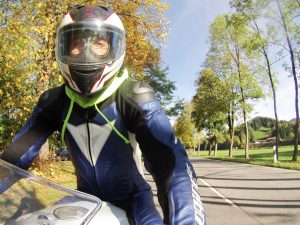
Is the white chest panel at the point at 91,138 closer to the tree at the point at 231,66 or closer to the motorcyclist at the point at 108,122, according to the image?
the motorcyclist at the point at 108,122

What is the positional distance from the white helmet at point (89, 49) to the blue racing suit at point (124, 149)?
0.43 feet

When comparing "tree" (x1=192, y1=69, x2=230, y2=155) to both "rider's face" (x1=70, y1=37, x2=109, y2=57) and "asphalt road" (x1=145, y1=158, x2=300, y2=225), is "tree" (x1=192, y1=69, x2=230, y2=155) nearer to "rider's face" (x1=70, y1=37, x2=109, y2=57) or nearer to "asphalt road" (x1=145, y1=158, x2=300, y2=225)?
"asphalt road" (x1=145, y1=158, x2=300, y2=225)

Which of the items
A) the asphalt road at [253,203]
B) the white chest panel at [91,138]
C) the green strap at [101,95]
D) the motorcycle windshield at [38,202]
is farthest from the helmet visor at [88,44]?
the asphalt road at [253,203]

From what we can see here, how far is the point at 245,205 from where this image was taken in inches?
333

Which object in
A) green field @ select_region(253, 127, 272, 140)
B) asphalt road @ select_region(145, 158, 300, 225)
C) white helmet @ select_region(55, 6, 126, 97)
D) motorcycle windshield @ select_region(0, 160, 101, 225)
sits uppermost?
green field @ select_region(253, 127, 272, 140)

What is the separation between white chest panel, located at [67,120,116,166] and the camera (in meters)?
2.10

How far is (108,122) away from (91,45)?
1.55 ft

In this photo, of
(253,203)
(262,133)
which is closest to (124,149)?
(253,203)

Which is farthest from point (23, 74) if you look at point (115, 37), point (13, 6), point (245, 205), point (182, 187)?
point (182, 187)

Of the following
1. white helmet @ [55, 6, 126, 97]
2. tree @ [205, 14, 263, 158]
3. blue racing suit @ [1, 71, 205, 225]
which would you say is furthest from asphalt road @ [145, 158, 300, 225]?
tree @ [205, 14, 263, 158]

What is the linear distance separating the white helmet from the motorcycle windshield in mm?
565

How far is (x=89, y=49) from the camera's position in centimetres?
215

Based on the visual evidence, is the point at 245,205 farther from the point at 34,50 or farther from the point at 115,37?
the point at 115,37

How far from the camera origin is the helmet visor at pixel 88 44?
214 cm
